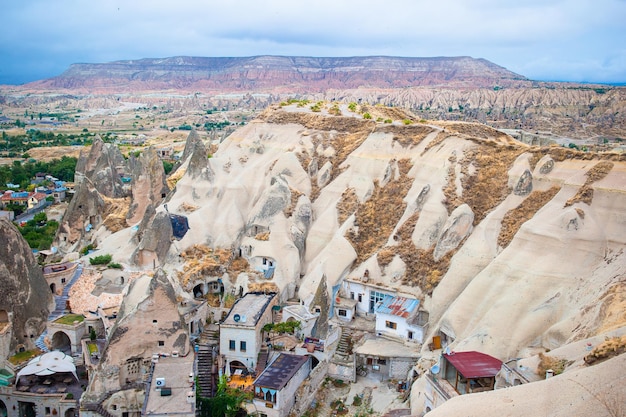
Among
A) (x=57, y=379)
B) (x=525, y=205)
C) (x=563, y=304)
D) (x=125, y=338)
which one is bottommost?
(x=57, y=379)

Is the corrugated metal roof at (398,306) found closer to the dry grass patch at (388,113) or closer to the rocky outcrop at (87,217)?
the dry grass patch at (388,113)

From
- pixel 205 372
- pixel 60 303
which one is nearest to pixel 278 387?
pixel 205 372

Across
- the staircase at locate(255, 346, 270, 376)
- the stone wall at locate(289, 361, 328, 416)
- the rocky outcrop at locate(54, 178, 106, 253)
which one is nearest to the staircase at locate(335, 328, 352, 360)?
the stone wall at locate(289, 361, 328, 416)

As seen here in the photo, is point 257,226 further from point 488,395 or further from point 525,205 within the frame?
point 488,395

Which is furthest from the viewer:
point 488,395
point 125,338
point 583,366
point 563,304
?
point 125,338

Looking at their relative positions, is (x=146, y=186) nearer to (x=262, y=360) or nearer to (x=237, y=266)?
(x=237, y=266)

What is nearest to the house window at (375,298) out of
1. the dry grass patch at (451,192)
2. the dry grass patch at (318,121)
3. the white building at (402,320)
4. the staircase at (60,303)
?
the white building at (402,320)

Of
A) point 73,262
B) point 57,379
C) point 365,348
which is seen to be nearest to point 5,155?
point 73,262
